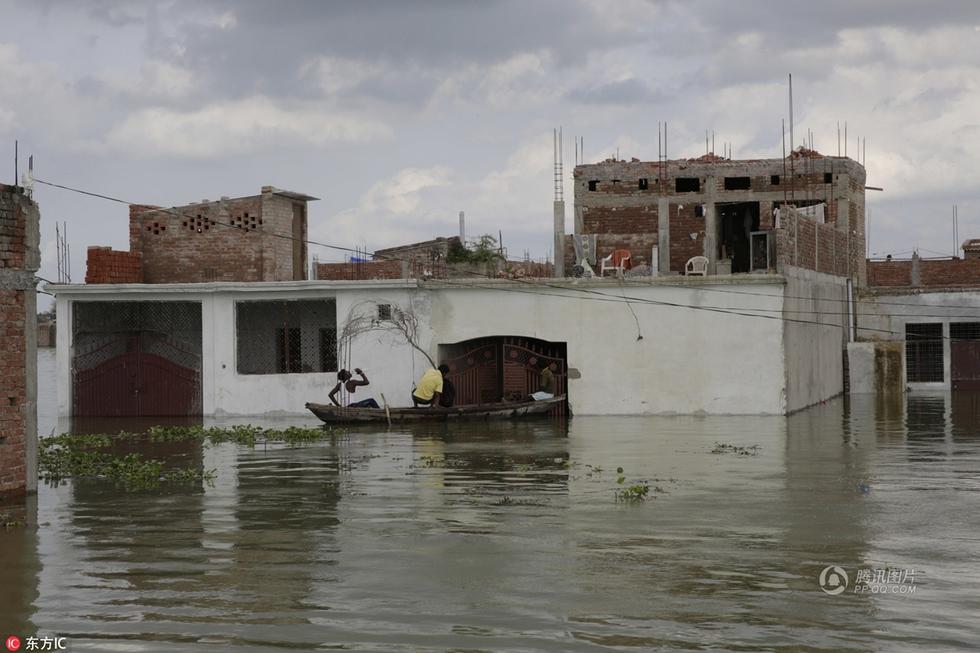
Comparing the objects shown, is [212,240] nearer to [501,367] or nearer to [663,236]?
[501,367]

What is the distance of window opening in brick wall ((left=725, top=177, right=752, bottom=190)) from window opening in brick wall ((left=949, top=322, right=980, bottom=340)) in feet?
27.7

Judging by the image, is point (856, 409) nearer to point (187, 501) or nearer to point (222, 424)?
point (222, 424)

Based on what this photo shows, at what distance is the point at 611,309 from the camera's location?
29141mm

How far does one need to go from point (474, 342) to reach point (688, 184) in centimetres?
1505

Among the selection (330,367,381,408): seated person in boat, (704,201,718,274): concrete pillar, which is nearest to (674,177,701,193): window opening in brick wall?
(704,201,718,274): concrete pillar

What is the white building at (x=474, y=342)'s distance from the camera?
93.5 feet

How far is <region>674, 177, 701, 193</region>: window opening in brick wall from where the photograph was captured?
140ft

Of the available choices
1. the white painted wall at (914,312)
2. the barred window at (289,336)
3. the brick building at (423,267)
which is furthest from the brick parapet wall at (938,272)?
the barred window at (289,336)

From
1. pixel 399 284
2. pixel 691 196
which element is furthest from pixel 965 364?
pixel 399 284

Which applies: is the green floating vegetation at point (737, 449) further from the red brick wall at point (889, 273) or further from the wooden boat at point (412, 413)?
the red brick wall at point (889, 273)

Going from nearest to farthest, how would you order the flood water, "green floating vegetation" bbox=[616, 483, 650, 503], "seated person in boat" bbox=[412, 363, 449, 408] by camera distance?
the flood water → "green floating vegetation" bbox=[616, 483, 650, 503] → "seated person in boat" bbox=[412, 363, 449, 408]

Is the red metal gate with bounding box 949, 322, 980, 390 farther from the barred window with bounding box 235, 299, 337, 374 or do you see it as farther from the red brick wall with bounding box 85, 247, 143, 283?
the red brick wall with bounding box 85, 247, 143, 283

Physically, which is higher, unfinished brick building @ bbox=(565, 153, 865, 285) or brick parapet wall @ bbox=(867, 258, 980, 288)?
unfinished brick building @ bbox=(565, 153, 865, 285)

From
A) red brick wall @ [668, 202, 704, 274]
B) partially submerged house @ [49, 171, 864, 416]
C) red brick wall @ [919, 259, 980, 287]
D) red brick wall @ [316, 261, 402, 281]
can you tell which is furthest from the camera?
red brick wall @ [919, 259, 980, 287]
